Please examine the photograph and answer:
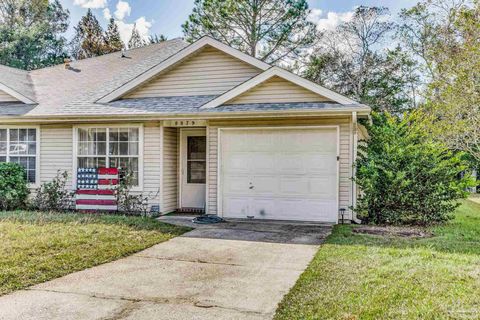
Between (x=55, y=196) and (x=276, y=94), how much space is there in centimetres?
657

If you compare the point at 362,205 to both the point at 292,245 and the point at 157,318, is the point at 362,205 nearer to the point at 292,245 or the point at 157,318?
the point at 292,245

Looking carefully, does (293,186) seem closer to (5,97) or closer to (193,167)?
(193,167)


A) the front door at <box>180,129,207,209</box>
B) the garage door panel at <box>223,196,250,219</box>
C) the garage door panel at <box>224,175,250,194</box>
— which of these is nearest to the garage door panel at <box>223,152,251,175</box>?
the garage door panel at <box>224,175,250,194</box>

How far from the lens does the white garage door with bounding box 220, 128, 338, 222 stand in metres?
9.62

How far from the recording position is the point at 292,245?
7.16 metres

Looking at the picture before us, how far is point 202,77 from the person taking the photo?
11547mm

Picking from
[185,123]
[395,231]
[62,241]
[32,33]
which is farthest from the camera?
[32,33]

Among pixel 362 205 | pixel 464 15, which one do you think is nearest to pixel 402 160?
pixel 362 205

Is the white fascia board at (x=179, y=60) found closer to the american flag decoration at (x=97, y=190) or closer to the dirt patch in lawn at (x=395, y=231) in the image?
the american flag decoration at (x=97, y=190)

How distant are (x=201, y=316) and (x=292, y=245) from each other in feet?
11.4

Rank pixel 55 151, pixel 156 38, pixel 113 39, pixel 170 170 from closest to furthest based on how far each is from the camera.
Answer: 1. pixel 170 170
2. pixel 55 151
3. pixel 113 39
4. pixel 156 38

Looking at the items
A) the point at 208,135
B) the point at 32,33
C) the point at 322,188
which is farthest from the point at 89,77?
the point at 32,33

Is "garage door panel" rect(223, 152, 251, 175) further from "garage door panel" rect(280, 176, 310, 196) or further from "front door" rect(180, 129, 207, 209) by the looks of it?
"front door" rect(180, 129, 207, 209)

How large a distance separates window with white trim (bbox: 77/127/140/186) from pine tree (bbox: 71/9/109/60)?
2270cm
